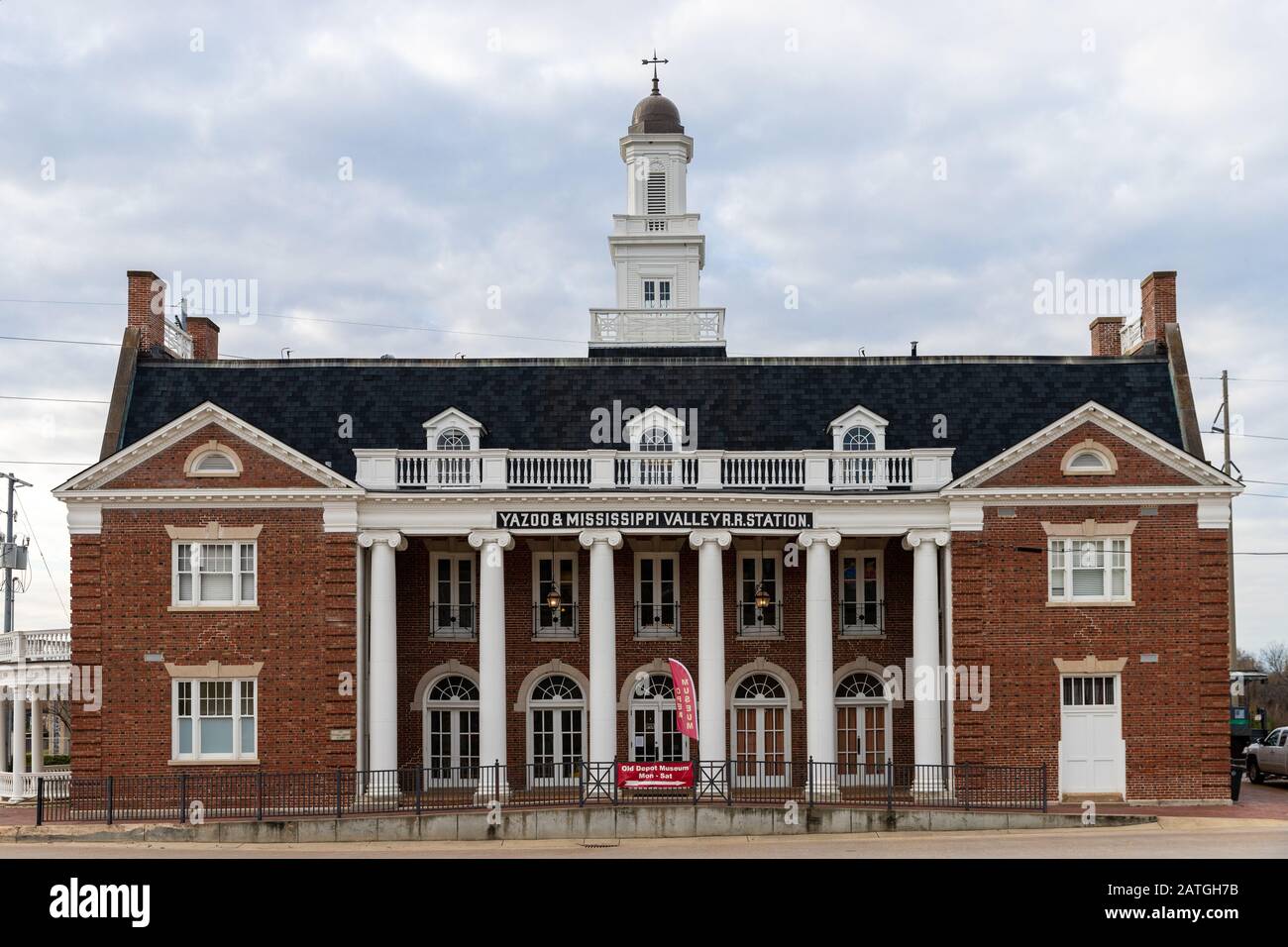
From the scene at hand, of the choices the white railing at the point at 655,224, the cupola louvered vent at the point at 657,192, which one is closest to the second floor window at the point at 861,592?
the white railing at the point at 655,224

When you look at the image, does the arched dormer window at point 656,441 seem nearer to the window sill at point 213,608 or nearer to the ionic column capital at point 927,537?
the ionic column capital at point 927,537

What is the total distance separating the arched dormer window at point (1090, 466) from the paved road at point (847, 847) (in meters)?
8.39

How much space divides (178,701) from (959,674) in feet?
59.7

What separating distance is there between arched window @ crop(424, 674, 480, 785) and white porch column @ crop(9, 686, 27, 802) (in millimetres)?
9969

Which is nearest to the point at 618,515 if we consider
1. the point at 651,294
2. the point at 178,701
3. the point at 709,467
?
the point at 709,467

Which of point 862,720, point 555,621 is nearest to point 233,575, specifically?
point 555,621

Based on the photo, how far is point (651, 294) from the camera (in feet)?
156

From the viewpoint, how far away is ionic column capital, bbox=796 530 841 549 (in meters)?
35.0

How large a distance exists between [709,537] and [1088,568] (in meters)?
8.90

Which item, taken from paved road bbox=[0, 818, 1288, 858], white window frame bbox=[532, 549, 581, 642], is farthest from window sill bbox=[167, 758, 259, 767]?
white window frame bbox=[532, 549, 581, 642]

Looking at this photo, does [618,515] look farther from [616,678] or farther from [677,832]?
[677,832]

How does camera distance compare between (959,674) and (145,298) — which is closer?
(959,674)

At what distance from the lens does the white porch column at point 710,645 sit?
34281 millimetres

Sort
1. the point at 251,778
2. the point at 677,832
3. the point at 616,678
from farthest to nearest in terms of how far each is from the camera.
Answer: the point at 616,678
the point at 251,778
the point at 677,832
